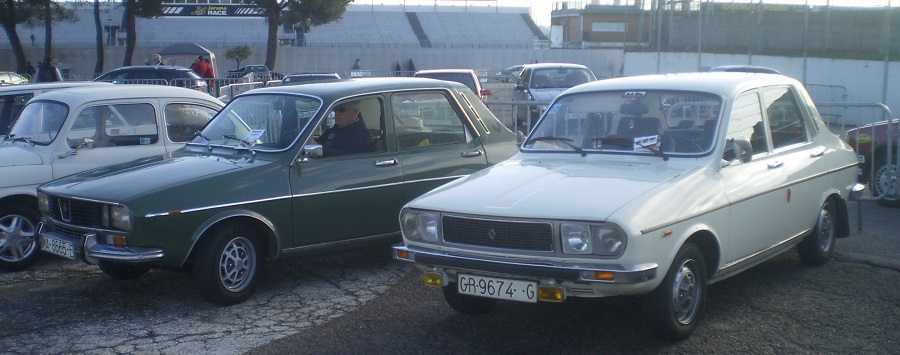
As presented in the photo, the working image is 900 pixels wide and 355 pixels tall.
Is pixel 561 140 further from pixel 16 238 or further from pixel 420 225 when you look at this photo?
pixel 16 238

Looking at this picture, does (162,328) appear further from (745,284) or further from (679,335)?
(745,284)

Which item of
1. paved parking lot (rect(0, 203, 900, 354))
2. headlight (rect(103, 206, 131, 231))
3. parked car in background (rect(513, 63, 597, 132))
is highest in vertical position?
parked car in background (rect(513, 63, 597, 132))

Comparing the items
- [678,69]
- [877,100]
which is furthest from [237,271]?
[678,69]

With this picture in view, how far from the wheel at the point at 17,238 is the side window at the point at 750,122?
592cm

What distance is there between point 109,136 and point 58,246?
1.99m

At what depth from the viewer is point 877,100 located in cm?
2155

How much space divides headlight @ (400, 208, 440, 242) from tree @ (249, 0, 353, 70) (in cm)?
3565

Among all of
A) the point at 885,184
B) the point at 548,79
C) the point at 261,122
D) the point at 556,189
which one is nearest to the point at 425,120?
the point at 261,122

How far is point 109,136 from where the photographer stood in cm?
859

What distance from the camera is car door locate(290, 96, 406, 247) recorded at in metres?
7.08

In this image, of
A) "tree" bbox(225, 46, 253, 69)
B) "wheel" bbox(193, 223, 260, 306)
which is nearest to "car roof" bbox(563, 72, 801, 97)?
"wheel" bbox(193, 223, 260, 306)

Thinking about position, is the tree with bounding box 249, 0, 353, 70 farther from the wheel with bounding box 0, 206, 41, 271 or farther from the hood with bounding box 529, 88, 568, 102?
the wheel with bounding box 0, 206, 41, 271

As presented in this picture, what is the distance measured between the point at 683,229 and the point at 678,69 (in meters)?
25.9

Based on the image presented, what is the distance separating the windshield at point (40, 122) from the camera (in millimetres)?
8482
